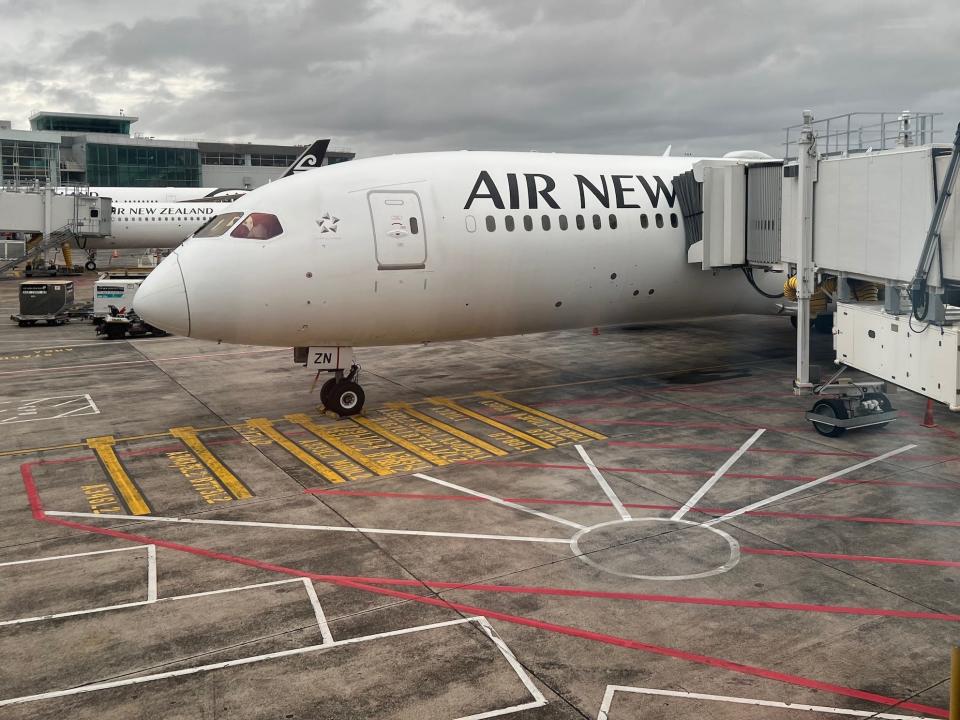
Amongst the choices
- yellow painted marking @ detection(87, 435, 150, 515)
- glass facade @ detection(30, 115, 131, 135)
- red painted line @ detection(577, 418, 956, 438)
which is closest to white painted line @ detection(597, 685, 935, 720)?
yellow painted marking @ detection(87, 435, 150, 515)

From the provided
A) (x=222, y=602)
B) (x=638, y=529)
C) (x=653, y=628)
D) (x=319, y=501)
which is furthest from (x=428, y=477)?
(x=653, y=628)

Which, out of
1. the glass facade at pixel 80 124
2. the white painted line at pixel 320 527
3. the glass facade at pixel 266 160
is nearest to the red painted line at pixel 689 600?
the white painted line at pixel 320 527

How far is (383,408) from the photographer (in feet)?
66.2

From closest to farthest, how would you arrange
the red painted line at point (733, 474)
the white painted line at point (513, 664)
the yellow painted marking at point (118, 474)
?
the white painted line at point (513, 664) → the yellow painted marking at point (118, 474) → the red painted line at point (733, 474)

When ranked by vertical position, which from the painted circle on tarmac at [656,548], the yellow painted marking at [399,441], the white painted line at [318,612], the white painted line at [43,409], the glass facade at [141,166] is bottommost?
the white painted line at [318,612]

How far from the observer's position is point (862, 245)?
16.0m

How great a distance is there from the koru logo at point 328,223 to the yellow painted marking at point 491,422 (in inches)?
204

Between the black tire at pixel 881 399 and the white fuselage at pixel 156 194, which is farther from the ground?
the white fuselage at pixel 156 194

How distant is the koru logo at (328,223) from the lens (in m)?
17.3

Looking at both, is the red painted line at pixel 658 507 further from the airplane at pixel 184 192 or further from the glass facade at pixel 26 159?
the glass facade at pixel 26 159

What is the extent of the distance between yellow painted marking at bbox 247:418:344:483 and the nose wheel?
1.37m

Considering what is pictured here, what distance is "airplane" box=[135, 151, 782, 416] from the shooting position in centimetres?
1692

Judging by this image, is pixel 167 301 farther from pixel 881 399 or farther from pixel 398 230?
pixel 881 399

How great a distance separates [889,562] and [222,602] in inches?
327
